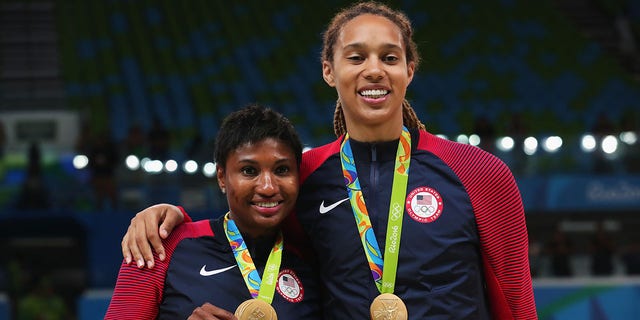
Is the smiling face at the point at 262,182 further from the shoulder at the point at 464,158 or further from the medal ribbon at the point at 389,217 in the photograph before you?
the shoulder at the point at 464,158

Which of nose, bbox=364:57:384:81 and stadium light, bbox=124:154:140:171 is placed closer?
nose, bbox=364:57:384:81

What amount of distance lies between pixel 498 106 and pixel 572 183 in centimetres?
427

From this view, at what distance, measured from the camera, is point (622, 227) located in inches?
427

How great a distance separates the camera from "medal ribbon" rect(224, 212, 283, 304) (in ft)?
8.34

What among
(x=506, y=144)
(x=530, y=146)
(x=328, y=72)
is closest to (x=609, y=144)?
(x=530, y=146)

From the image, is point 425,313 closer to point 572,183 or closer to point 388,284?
point 388,284

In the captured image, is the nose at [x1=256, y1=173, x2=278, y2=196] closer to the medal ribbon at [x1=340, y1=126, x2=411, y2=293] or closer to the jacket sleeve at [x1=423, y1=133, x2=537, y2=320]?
the medal ribbon at [x1=340, y1=126, x2=411, y2=293]

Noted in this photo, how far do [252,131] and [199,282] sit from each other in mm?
451

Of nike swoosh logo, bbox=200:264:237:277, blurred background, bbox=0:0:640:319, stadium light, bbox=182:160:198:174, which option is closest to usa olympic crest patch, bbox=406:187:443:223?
nike swoosh logo, bbox=200:264:237:277

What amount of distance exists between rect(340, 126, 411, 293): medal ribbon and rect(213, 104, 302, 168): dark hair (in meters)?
0.18

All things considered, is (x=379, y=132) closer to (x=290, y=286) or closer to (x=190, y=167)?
(x=290, y=286)

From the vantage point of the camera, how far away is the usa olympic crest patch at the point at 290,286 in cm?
258

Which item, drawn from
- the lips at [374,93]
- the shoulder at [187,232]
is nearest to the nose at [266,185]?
the shoulder at [187,232]

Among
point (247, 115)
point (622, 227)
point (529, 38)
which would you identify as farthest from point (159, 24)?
point (247, 115)
